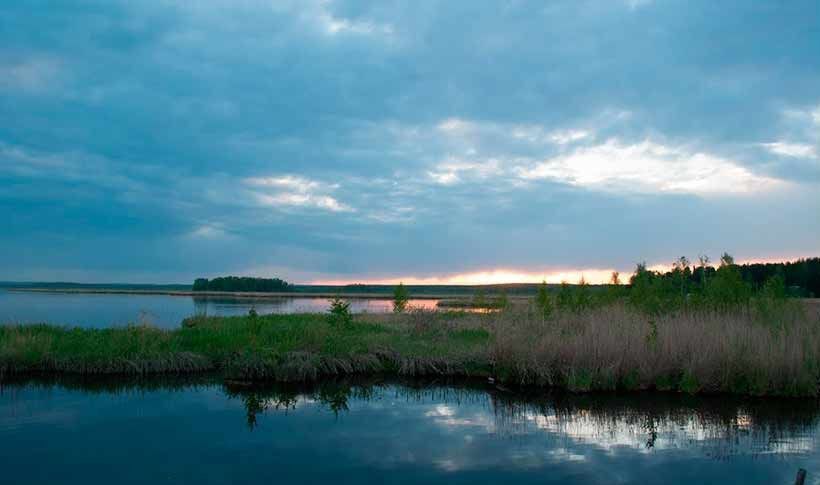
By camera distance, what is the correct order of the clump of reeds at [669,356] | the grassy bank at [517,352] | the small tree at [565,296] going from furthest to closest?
the small tree at [565,296], the grassy bank at [517,352], the clump of reeds at [669,356]

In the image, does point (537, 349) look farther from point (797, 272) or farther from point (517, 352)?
point (797, 272)

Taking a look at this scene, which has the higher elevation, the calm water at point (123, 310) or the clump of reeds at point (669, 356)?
the clump of reeds at point (669, 356)

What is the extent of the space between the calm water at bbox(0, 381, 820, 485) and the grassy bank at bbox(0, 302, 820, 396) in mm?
892

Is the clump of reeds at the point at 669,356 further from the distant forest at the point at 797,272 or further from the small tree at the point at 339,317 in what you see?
the distant forest at the point at 797,272

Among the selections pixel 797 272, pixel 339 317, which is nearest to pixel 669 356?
pixel 339 317

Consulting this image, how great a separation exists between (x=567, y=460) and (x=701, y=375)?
645 cm

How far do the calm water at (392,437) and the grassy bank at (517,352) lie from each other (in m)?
0.89

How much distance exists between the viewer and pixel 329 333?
18.9 metres

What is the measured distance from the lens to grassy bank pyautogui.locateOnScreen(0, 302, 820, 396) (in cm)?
1371

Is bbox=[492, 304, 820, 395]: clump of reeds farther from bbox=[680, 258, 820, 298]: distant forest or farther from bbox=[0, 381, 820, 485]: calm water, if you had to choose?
bbox=[680, 258, 820, 298]: distant forest

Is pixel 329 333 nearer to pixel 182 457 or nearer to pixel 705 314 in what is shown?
pixel 182 457

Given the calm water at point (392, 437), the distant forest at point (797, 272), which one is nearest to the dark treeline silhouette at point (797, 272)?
the distant forest at point (797, 272)

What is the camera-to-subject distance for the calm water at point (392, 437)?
8430mm

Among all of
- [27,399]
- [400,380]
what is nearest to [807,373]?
[400,380]
